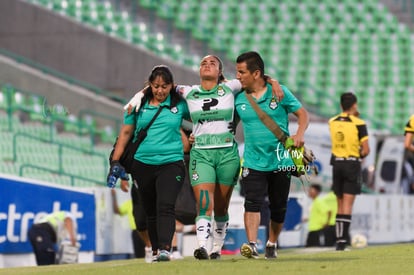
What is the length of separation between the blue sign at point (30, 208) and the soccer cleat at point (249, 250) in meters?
6.26

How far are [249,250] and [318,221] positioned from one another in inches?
442

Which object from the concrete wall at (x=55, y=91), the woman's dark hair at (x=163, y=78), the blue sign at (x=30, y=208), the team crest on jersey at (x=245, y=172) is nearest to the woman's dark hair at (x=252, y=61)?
the woman's dark hair at (x=163, y=78)

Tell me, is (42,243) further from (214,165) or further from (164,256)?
(214,165)

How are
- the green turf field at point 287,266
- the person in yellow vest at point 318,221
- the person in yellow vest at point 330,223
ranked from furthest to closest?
the person in yellow vest at point 318,221 → the person in yellow vest at point 330,223 → the green turf field at point 287,266

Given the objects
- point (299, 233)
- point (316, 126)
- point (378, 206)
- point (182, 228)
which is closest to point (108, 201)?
point (182, 228)

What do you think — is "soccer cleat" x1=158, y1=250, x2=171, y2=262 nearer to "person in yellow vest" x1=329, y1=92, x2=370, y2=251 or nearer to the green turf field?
the green turf field

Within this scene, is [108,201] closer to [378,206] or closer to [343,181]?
[343,181]

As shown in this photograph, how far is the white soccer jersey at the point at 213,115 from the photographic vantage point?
12.9 meters

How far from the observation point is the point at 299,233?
24141mm

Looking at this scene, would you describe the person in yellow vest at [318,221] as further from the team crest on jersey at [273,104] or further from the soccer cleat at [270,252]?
the team crest on jersey at [273,104]

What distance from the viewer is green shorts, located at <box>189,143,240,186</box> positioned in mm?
12844

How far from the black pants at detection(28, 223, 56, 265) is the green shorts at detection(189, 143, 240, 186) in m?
6.20

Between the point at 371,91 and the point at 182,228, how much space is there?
15.5 metres

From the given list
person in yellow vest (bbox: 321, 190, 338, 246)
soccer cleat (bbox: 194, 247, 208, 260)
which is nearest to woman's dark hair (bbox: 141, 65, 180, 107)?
soccer cleat (bbox: 194, 247, 208, 260)
